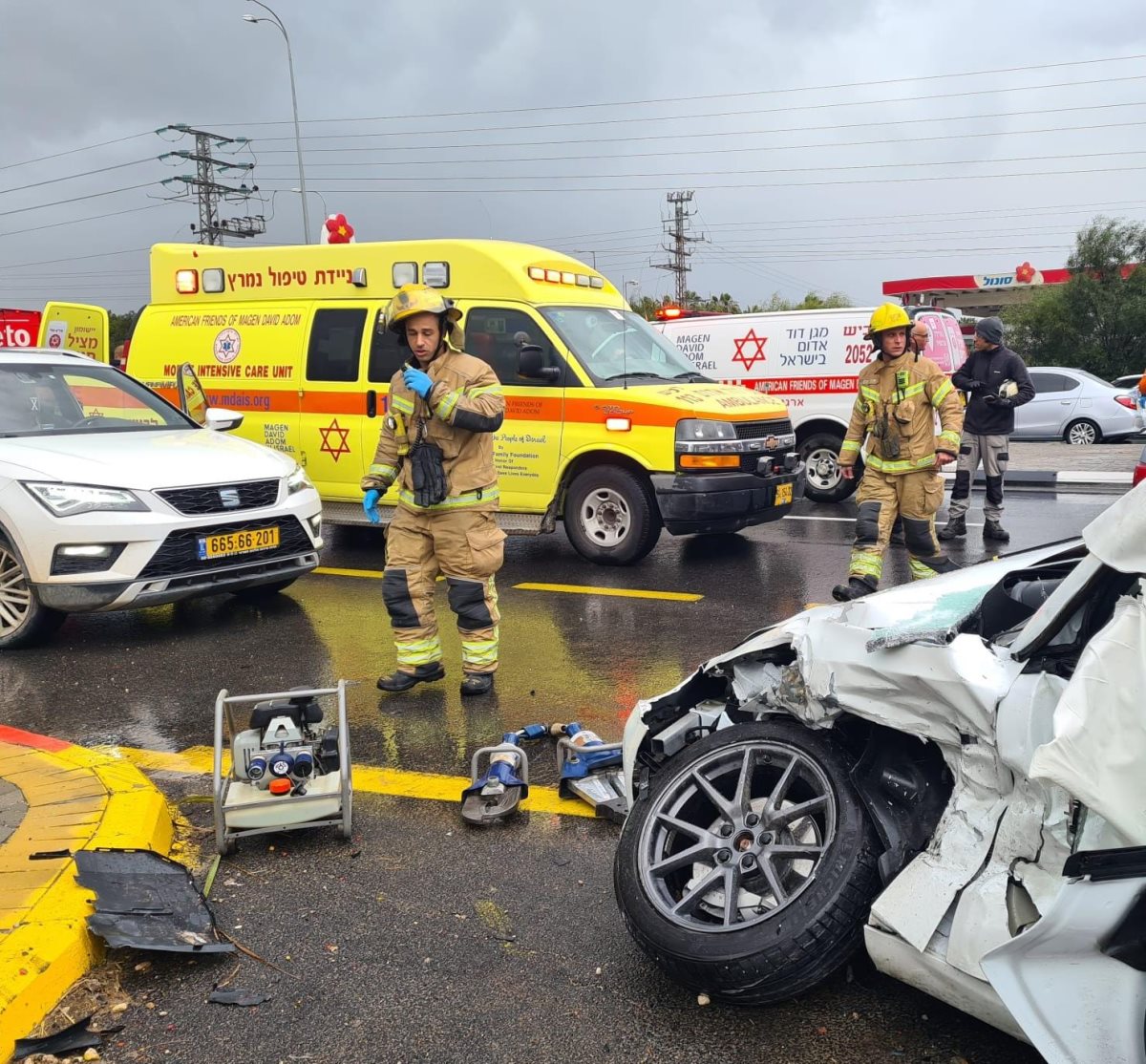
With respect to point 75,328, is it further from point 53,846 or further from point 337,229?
point 53,846

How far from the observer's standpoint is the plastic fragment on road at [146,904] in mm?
2861

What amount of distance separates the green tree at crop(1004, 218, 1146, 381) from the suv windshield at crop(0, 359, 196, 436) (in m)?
26.3

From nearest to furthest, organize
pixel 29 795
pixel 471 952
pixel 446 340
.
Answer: pixel 471 952, pixel 29 795, pixel 446 340

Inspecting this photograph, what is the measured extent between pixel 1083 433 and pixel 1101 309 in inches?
501

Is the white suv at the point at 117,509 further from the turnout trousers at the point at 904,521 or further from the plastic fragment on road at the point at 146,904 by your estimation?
the turnout trousers at the point at 904,521

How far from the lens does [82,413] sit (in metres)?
6.78

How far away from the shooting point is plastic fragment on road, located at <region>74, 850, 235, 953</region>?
286cm

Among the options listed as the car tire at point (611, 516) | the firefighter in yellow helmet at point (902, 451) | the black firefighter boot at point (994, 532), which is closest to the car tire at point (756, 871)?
the firefighter in yellow helmet at point (902, 451)

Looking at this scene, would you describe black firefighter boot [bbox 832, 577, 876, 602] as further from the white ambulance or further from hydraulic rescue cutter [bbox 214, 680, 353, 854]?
the white ambulance

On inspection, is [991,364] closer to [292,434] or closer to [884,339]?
[884,339]

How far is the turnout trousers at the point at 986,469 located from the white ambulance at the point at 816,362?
195cm

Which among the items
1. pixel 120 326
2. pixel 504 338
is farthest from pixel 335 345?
pixel 120 326

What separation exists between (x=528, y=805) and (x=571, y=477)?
4666 millimetres

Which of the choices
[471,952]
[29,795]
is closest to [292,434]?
[29,795]
